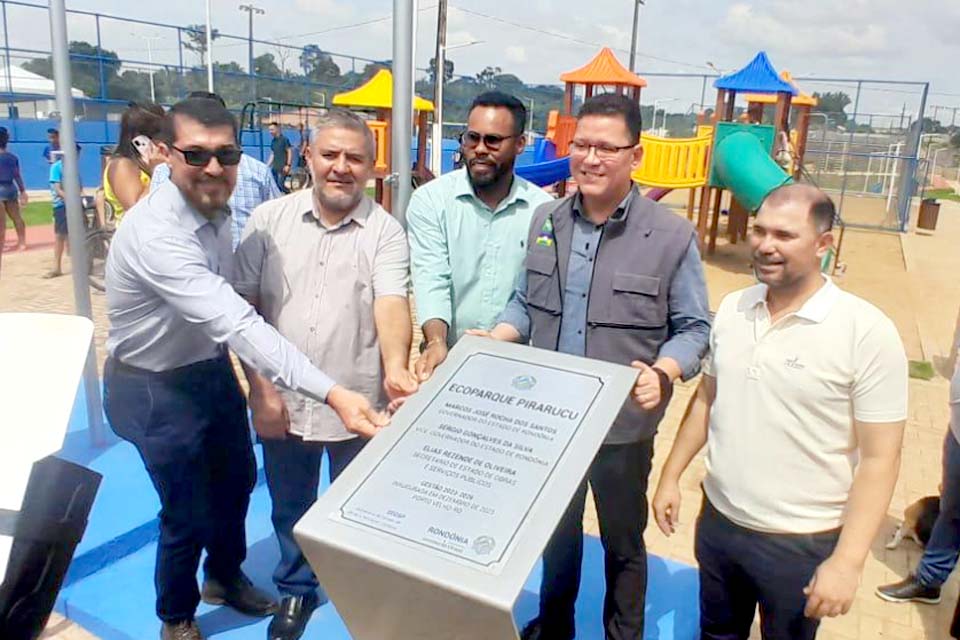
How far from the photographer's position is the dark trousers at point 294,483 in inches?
101

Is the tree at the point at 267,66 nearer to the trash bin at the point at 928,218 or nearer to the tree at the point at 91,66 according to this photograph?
the tree at the point at 91,66

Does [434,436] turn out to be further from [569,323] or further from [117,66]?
[117,66]

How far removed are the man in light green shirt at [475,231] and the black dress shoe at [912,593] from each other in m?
2.22

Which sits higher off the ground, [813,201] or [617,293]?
[813,201]

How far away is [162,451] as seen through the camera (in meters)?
2.30

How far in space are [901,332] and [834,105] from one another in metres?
19.4

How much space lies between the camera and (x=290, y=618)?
8.71 ft

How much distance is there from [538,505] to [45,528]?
0.95 meters

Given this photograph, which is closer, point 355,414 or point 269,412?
point 355,414

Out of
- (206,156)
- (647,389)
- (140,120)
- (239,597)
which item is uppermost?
(140,120)

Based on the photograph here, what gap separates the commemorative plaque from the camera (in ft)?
4.56

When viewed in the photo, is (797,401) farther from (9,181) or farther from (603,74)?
(603,74)

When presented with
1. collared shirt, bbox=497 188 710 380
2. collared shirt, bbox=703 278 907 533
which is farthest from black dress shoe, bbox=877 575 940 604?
collared shirt, bbox=497 188 710 380

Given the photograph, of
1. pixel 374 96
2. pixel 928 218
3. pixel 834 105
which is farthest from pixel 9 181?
pixel 834 105
